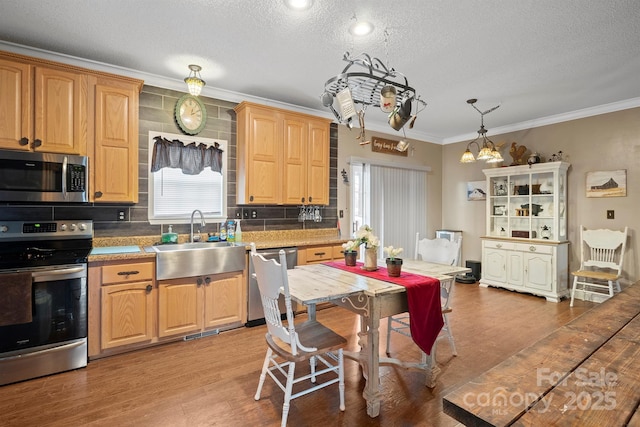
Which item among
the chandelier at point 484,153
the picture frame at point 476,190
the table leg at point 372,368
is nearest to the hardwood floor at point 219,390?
the table leg at point 372,368

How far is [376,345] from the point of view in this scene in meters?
1.95

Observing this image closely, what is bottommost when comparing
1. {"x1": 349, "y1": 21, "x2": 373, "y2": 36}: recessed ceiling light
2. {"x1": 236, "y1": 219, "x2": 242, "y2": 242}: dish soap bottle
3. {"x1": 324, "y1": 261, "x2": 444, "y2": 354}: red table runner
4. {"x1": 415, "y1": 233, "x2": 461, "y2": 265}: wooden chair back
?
{"x1": 324, "y1": 261, "x2": 444, "y2": 354}: red table runner

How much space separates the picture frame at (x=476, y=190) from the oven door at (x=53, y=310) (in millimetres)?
5587

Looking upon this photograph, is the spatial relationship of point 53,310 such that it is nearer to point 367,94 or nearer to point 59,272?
point 59,272

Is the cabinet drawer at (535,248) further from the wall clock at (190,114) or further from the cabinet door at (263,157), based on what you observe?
the wall clock at (190,114)

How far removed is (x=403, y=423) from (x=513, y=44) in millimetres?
2943

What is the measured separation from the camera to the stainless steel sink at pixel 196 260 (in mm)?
2852

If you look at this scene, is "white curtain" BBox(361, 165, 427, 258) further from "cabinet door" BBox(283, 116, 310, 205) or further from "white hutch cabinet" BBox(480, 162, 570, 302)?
"cabinet door" BBox(283, 116, 310, 205)

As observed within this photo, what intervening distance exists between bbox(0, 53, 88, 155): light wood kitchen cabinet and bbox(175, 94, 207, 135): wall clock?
86 cm

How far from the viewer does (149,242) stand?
10.8 ft

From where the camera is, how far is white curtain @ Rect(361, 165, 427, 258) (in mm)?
5098

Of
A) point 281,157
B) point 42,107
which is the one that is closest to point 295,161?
point 281,157

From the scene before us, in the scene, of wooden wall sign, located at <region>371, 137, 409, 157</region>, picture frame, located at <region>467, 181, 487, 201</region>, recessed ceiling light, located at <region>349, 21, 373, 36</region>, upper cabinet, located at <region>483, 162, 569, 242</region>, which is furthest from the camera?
picture frame, located at <region>467, 181, 487, 201</region>

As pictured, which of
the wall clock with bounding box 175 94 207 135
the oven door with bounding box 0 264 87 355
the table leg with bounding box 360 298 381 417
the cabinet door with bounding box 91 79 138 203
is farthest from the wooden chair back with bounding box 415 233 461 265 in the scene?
the oven door with bounding box 0 264 87 355
